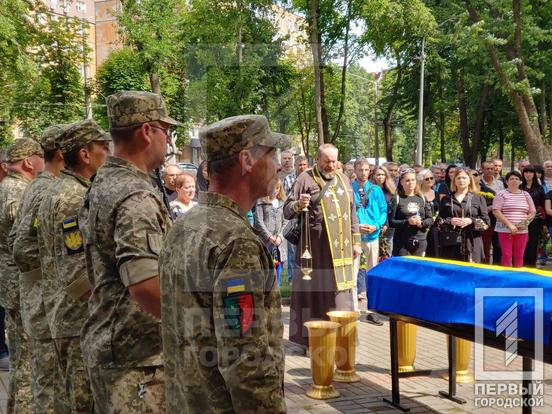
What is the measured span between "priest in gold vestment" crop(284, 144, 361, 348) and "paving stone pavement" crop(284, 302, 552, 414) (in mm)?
602

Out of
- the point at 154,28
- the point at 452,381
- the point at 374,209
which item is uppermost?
the point at 154,28

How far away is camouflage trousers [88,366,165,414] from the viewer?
294 cm

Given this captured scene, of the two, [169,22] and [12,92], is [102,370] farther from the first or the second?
[169,22]

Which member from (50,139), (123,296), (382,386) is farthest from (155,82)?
(123,296)

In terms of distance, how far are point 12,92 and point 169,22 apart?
10454mm

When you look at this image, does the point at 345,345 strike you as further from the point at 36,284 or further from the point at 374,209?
the point at 374,209

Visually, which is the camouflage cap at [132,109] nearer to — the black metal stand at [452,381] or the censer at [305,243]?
the black metal stand at [452,381]

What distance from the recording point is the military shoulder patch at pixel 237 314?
224 centimetres

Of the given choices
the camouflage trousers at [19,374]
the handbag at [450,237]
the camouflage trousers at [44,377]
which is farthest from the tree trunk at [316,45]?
the camouflage trousers at [44,377]

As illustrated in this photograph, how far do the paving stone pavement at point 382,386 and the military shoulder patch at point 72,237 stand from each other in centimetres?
283

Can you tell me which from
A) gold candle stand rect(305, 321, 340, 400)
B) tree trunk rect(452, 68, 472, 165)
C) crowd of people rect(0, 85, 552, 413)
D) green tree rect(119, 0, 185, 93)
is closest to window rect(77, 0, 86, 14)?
green tree rect(119, 0, 185, 93)

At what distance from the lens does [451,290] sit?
4.87m

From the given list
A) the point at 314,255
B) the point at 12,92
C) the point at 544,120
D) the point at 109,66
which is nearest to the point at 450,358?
the point at 314,255

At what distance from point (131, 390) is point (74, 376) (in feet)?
2.97
